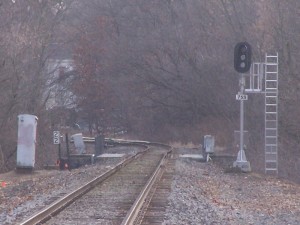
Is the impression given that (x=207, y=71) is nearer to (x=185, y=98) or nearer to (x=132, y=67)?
(x=185, y=98)

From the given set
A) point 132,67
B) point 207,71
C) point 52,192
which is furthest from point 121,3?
point 52,192

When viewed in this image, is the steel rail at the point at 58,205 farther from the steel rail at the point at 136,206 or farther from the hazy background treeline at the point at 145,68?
the hazy background treeline at the point at 145,68

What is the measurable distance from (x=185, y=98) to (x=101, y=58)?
13163 millimetres

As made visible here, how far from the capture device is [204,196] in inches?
843

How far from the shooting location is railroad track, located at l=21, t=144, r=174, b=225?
50.2 feet

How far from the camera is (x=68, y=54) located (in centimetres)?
8469

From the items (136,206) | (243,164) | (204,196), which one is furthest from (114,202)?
(243,164)

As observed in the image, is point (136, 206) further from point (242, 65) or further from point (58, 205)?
point (242, 65)

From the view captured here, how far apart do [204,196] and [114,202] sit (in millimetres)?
3600

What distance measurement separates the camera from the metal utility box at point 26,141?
30531 millimetres

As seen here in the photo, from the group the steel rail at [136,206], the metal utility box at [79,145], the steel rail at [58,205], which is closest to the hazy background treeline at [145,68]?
the metal utility box at [79,145]

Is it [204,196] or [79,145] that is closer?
[204,196]

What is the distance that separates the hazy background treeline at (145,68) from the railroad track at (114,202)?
8.01 meters

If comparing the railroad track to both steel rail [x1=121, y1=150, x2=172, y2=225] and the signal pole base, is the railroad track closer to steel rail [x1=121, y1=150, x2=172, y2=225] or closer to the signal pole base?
steel rail [x1=121, y1=150, x2=172, y2=225]
